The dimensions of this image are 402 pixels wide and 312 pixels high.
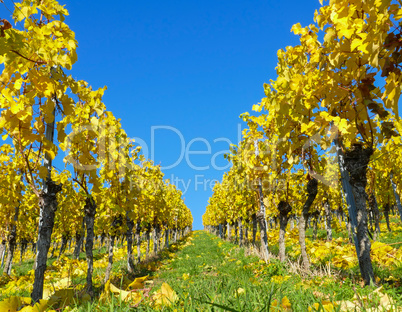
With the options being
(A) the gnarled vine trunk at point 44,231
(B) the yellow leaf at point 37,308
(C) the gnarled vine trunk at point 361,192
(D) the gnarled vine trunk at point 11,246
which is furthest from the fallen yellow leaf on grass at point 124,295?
(D) the gnarled vine trunk at point 11,246

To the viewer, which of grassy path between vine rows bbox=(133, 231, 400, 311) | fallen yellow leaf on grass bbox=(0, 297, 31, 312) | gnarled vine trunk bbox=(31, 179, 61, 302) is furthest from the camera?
gnarled vine trunk bbox=(31, 179, 61, 302)

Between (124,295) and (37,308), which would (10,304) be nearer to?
(37,308)

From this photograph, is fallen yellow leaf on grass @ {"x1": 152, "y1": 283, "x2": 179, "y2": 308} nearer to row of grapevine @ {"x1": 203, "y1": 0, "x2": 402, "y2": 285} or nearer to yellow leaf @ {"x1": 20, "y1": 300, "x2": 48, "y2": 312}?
yellow leaf @ {"x1": 20, "y1": 300, "x2": 48, "y2": 312}

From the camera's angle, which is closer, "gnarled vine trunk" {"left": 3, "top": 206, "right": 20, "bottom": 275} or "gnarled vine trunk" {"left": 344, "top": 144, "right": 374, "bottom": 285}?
"gnarled vine trunk" {"left": 344, "top": 144, "right": 374, "bottom": 285}

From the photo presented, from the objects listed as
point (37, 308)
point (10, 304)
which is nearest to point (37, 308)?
point (37, 308)

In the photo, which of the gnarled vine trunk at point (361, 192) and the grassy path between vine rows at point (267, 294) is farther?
the gnarled vine trunk at point (361, 192)

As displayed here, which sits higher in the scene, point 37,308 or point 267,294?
point 37,308

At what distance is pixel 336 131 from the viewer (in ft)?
12.9

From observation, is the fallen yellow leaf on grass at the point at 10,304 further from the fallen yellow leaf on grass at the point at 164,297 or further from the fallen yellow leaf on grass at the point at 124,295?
the fallen yellow leaf on grass at the point at 164,297

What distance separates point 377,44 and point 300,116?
264 cm

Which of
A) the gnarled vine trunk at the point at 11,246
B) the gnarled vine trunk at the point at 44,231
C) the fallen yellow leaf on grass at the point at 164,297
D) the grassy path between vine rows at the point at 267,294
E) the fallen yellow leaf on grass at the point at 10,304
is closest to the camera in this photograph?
the fallen yellow leaf on grass at the point at 10,304

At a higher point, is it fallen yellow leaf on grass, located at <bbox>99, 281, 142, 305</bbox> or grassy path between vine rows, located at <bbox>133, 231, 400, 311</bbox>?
fallen yellow leaf on grass, located at <bbox>99, 281, 142, 305</bbox>

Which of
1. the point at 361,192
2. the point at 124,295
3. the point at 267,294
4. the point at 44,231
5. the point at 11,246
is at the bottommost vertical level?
the point at 11,246

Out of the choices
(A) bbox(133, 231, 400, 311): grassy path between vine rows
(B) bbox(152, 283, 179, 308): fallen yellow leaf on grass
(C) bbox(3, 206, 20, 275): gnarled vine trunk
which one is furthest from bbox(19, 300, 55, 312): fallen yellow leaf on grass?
(C) bbox(3, 206, 20, 275): gnarled vine trunk
